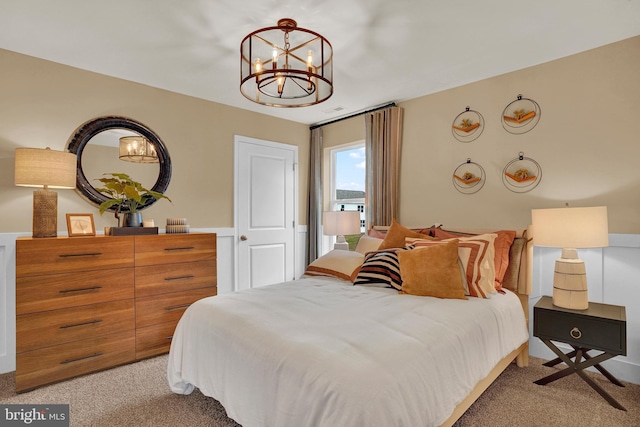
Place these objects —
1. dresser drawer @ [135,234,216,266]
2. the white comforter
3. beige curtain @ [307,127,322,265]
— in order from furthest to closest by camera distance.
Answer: beige curtain @ [307,127,322,265] < dresser drawer @ [135,234,216,266] < the white comforter

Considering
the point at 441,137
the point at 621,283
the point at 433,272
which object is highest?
the point at 441,137

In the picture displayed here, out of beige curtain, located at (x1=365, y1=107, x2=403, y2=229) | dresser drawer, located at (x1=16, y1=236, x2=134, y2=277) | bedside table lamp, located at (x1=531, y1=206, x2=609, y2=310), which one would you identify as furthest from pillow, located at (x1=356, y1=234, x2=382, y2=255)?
dresser drawer, located at (x1=16, y1=236, x2=134, y2=277)

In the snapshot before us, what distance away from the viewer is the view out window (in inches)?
167

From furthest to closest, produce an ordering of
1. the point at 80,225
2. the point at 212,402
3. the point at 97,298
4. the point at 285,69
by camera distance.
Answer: the point at 80,225 < the point at 97,298 < the point at 212,402 < the point at 285,69

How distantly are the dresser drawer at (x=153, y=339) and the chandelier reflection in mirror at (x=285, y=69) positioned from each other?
202 cm

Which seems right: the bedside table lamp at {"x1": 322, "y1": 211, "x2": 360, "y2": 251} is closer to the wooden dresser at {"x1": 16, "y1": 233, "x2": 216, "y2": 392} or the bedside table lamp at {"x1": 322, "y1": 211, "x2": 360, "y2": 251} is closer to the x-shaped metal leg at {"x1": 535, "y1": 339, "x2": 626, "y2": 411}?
the wooden dresser at {"x1": 16, "y1": 233, "x2": 216, "y2": 392}

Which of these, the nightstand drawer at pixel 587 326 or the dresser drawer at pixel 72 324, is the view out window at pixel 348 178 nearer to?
the nightstand drawer at pixel 587 326

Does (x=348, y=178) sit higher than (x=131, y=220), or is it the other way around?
(x=348, y=178)

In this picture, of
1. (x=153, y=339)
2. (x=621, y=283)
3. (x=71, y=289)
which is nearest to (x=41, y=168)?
(x=71, y=289)

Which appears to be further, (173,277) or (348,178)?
(348,178)

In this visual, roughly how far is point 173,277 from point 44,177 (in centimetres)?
117

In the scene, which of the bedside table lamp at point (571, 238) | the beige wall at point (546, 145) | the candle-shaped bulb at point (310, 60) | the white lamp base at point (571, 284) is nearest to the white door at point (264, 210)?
the beige wall at point (546, 145)

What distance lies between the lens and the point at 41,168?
2.39 meters

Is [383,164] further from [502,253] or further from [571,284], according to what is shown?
[571,284]
